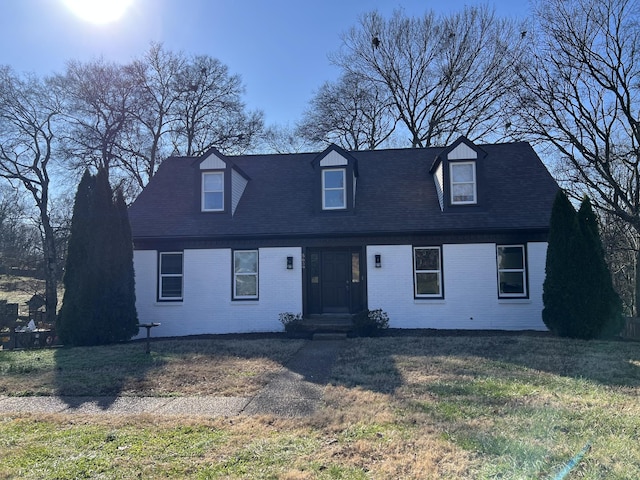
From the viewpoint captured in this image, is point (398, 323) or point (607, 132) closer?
point (398, 323)

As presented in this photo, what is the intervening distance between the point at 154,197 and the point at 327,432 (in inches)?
488

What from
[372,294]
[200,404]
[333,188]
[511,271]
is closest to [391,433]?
[200,404]

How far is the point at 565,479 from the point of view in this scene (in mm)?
3406

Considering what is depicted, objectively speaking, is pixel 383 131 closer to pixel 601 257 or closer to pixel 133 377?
pixel 601 257

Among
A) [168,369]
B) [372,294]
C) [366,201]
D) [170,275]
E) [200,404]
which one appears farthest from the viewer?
[366,201]

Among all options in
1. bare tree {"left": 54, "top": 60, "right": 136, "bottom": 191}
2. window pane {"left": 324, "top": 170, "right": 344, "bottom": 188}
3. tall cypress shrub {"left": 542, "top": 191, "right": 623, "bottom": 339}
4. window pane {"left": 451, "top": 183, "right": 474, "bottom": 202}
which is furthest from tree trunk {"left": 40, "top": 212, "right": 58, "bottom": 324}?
tall cypress shrub {"left": 542, "top": 191, "right": 623, "bottom": 339}

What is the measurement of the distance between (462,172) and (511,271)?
→ 3.31m

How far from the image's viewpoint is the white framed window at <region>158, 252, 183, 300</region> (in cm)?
1341

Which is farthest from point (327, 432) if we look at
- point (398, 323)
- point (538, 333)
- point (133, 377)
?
point (538, 333)

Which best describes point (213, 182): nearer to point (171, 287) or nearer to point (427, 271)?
point (171, 287)

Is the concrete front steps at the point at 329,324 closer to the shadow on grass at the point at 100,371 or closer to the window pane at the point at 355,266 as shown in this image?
the window pane at the point at 355,266

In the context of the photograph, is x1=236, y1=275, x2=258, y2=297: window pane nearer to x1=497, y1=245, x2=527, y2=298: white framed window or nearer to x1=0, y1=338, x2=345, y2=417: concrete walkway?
x1=0, y1=338, x2=345, y2=417: concrete walkway

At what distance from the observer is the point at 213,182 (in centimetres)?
1410

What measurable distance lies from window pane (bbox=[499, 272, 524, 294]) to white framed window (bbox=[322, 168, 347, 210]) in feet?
17.2
